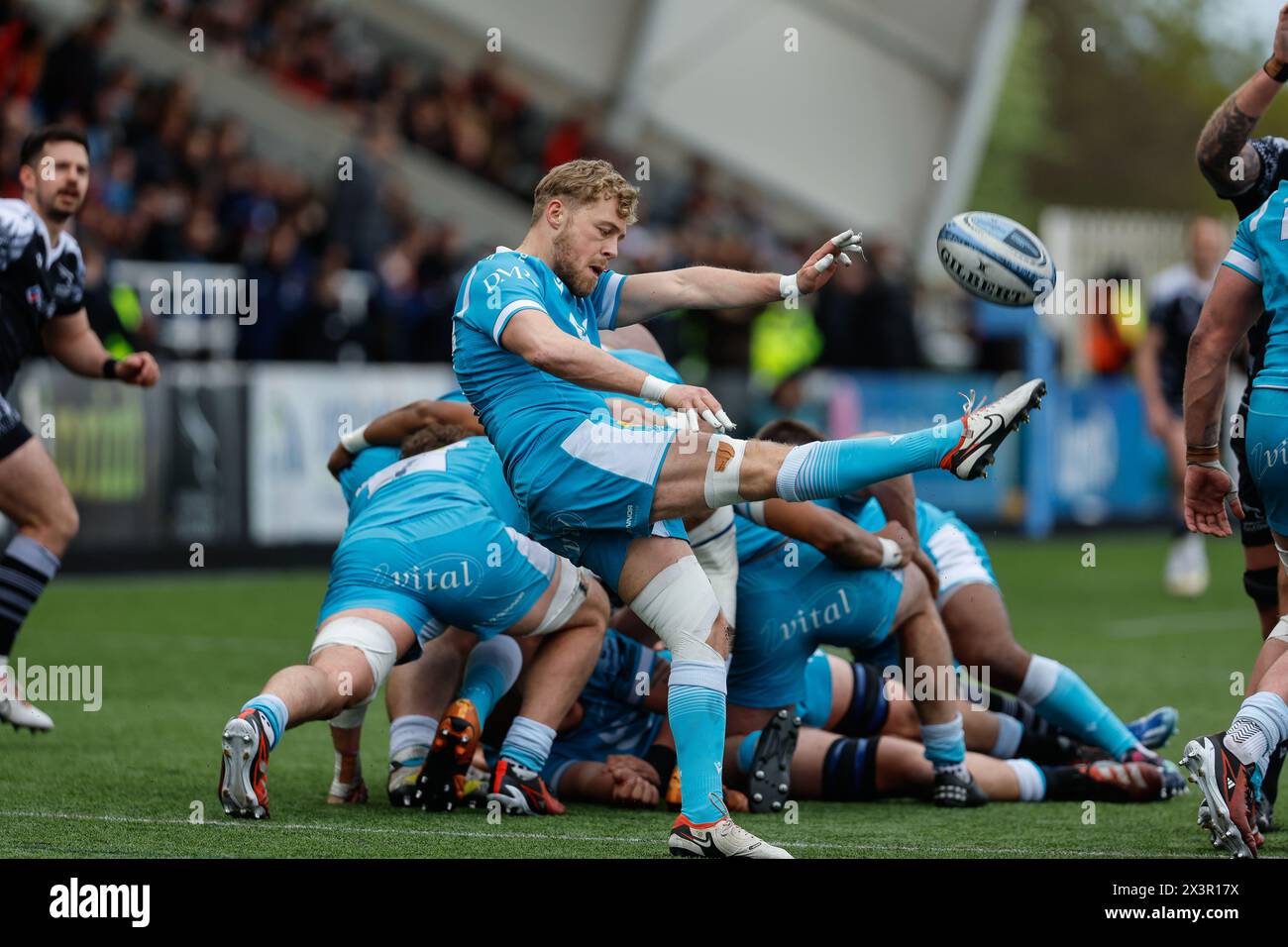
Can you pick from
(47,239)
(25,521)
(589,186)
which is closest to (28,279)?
(47,239)

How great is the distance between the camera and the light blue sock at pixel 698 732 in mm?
5375

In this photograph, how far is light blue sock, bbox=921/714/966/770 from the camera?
6676mm

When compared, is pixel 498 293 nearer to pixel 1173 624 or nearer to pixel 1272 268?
pixel 1272 268

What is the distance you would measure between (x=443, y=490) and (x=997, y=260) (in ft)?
6.72

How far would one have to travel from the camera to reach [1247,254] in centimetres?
558

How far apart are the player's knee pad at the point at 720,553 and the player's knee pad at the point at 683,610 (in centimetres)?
82

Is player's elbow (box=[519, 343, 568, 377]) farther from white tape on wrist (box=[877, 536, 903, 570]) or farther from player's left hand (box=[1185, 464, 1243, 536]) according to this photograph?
player's left hand (box=[1185, 464, 1243, 536])

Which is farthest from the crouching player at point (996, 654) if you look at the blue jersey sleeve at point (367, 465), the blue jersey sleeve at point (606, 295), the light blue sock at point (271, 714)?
the light blue sock at point (271, 714)

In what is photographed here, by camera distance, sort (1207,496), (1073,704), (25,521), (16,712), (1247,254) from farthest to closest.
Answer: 1. (25,521)
2. (16,712)
3. (1073,704)
4. (1207,496)
5. (1247,254)

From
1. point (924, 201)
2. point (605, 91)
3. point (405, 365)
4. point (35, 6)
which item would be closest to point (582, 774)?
point (405, 365)

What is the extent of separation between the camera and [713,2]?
80.6 ft

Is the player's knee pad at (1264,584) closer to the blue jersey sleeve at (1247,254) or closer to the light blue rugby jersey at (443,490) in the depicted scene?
the blue jersey sleeve at (1247,254)
